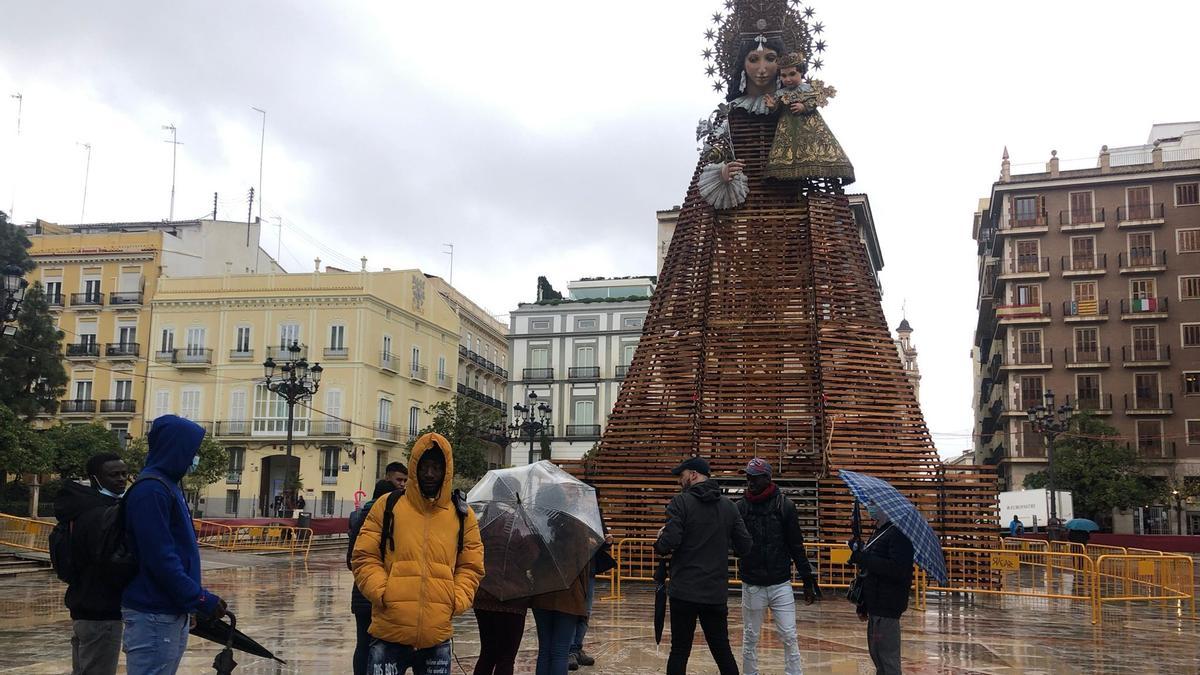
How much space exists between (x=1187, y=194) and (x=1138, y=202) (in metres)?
2.14

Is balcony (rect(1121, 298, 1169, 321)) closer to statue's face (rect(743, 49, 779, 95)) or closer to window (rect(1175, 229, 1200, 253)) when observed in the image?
window (rect(1175, 229, 1200, 253))

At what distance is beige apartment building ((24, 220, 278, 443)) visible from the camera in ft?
168

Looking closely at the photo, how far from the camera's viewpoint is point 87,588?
5.39 meters

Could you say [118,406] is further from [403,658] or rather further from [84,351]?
[403,658]

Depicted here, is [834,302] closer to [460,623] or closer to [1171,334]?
[460,623]

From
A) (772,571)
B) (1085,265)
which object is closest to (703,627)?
(772,571)

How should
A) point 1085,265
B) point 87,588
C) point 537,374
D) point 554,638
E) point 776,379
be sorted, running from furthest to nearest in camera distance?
point 537,374 < point 1085,265 < point 776,379 < point 554,638 < point 87,588

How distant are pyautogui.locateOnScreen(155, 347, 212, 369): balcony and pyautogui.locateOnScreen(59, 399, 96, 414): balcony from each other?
3741mm

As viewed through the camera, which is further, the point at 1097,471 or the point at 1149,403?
the point at 1149,403

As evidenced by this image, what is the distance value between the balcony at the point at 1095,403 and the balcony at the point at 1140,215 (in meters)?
8.25

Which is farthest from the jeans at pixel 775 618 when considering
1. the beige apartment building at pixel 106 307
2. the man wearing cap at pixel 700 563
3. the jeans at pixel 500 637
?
the beige apartment building at pixel 106 307

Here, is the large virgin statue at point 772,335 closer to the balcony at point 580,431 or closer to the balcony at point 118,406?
the balcony at point 580,431

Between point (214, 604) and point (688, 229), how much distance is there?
14078mm

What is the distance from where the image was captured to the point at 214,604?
5.07 m
